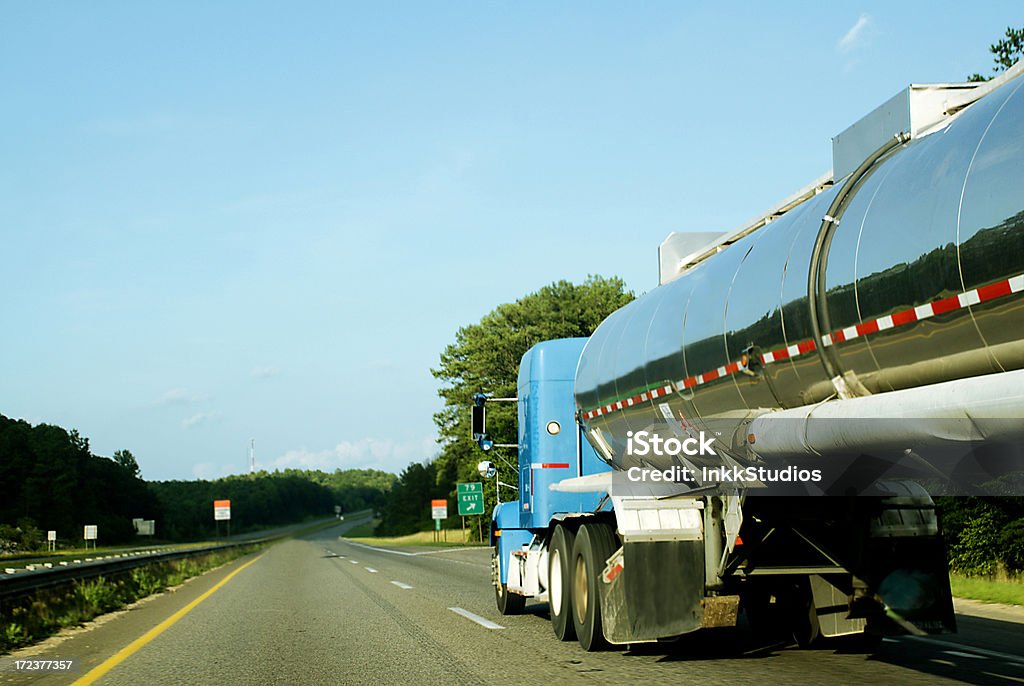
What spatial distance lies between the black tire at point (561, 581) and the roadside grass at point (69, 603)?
595cm

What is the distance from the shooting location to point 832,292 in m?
6.41

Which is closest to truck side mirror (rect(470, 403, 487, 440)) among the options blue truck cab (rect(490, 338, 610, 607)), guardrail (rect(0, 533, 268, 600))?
blue truck cab (rect(490, 338, 610, 607))

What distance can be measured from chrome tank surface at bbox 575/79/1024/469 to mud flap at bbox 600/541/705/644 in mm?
969

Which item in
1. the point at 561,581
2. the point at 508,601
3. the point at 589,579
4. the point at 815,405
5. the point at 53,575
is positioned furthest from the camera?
the point at 53,575

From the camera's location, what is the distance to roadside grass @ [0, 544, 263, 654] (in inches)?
488

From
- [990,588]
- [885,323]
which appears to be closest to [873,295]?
[885,323]

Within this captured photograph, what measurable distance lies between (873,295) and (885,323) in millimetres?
194

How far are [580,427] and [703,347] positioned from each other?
14.8 ft

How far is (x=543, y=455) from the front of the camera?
12.9 meters

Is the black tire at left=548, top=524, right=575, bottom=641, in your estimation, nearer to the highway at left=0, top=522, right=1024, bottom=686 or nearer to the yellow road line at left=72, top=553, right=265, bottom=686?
the highway at left=0, top=522, right=1024, bottom=686

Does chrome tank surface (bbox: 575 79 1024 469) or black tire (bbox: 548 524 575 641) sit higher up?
chrome tank surface (bbox: 575 79 1024 469)

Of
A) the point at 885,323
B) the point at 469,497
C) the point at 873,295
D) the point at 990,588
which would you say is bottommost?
the point at 990,588

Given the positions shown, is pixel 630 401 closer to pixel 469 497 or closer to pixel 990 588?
pixel 990 588

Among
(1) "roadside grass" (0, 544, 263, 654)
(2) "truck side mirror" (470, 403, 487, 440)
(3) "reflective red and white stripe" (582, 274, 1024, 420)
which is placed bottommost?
(1) "roadside grass" (0, 544, 263, 654)
